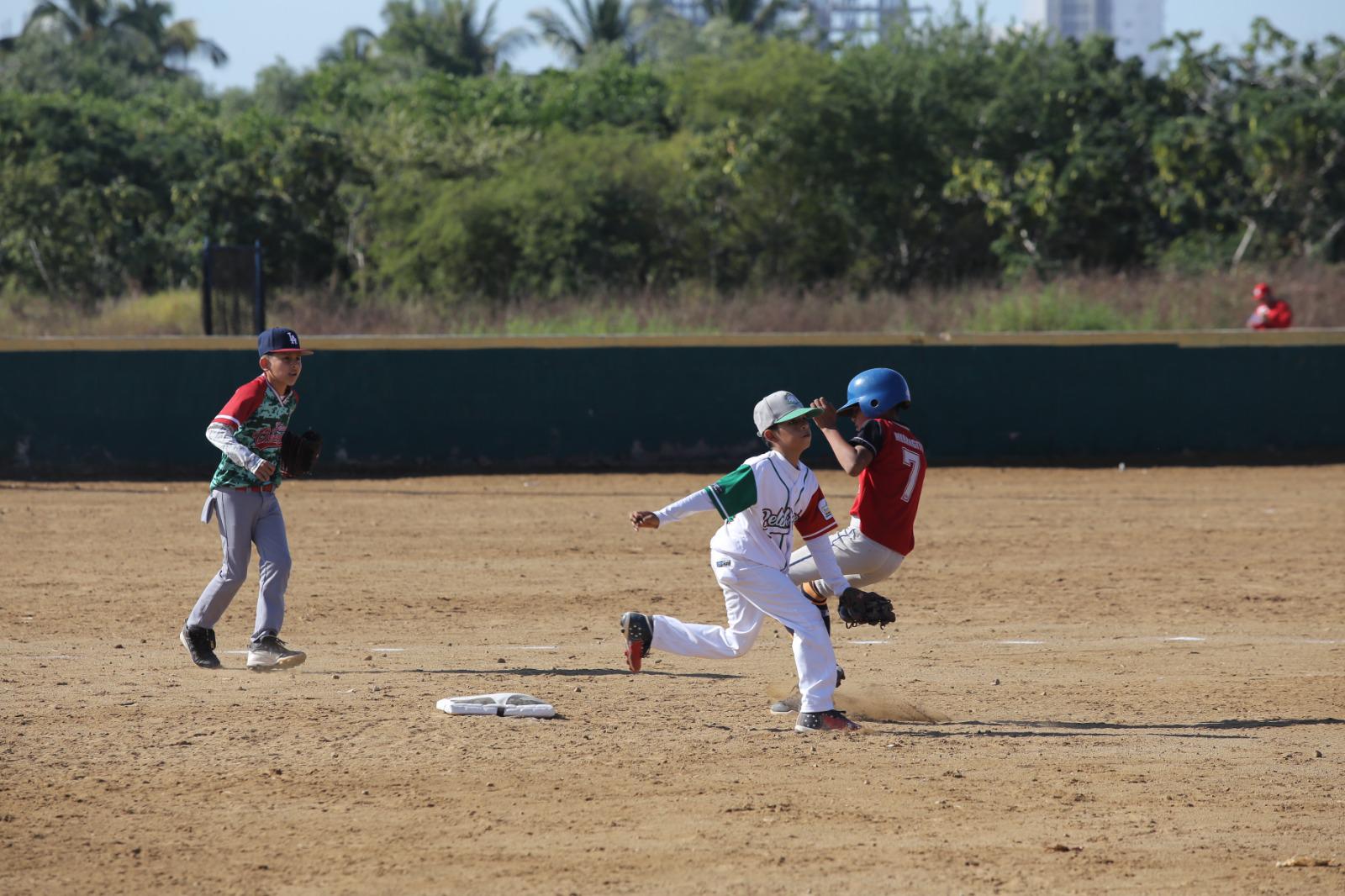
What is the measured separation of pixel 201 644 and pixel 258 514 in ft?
2.65

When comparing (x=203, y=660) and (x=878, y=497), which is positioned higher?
(x=878, y=497)

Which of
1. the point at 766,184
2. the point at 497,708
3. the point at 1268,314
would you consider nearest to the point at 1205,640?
the point at 497,708

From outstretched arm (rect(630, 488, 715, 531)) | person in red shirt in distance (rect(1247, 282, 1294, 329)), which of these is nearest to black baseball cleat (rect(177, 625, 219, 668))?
outstretched arm (rect(630, 488, 715, 531))

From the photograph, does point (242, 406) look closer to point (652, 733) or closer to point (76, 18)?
point (652, 733)

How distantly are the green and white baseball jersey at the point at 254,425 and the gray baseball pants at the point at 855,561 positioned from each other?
2.87m

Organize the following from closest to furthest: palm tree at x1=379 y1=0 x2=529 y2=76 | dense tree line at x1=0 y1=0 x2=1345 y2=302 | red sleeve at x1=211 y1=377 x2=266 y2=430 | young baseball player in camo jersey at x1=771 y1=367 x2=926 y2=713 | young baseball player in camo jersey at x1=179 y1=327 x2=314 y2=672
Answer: young baseball player in camo jersey at x1=771 y1=367 x2=926 y2=713 < red sleeve at x1=211 y1=377 x2=266 y2=430 < young baseball player in camo jersey at x1=179 y1=327 x2=314 y2=672 < dense tree line at x1=0 y1=0 x2=1345 y2=302 < palm tree at x1=379 y1=0 x2=529 y2=76

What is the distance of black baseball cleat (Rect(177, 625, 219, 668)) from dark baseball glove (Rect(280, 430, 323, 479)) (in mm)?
990

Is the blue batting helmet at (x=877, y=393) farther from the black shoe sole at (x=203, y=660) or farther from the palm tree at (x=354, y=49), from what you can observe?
the palm tree at (x=354, y=49)

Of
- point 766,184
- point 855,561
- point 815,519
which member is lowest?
point 855,561

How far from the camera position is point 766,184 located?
35438mm

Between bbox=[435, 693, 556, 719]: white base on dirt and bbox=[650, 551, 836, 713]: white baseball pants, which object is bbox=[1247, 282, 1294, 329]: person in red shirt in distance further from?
bbox=[435, 693, 556, 719]: white base on dirt

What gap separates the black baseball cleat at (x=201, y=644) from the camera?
8547 millimetres

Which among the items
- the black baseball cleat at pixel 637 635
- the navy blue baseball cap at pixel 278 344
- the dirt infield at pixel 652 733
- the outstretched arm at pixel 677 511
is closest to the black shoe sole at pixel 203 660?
the dirt infield at pixel 652 733

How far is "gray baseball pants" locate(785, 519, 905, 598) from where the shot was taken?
25.5 ft
